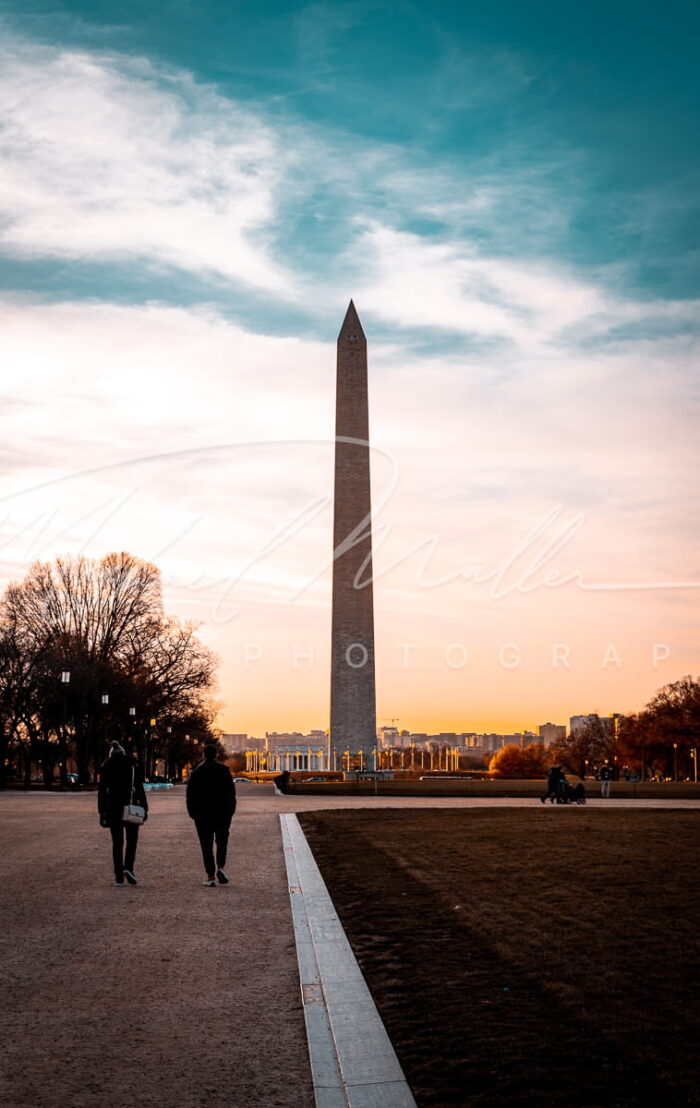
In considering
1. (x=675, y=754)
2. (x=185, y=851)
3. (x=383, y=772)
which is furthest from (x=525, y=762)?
(x=185, y=851)

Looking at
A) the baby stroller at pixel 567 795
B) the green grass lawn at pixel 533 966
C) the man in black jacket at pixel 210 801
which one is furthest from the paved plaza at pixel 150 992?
the baby stroller at pixel 567 795

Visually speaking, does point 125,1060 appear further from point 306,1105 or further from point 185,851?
point 185,851

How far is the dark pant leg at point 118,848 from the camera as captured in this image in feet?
46.4

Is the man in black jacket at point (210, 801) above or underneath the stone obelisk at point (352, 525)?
underneath

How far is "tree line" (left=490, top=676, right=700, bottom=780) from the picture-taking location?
9381cm

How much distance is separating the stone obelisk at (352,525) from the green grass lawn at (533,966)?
39.0 meters

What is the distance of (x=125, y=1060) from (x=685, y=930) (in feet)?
18.0

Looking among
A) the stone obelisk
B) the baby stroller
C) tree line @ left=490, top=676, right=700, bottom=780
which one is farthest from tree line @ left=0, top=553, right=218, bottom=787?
tree line @ left=490, top=676, right=700, bottom=780

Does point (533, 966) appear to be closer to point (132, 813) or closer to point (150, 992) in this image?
point (150, 992)

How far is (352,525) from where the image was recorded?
57094 millimetres

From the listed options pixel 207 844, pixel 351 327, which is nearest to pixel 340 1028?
pixel 207 844

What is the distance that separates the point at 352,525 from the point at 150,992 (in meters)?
49.4

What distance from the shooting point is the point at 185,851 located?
1936 cm

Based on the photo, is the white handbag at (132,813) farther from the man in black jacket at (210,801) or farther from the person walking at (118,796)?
the man in black jacket at (210,801)
